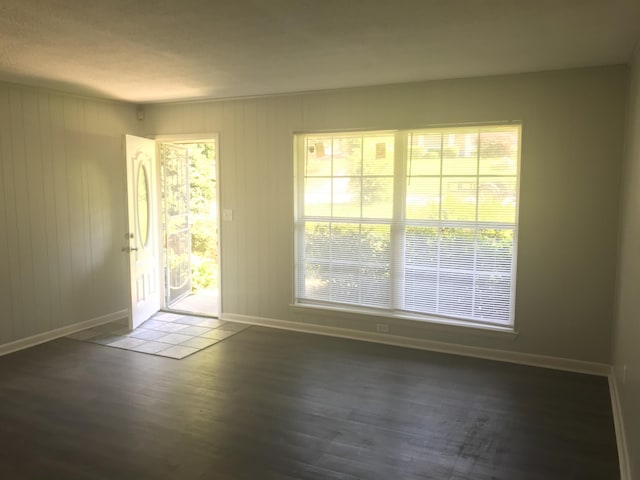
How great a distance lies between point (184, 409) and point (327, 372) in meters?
1.21

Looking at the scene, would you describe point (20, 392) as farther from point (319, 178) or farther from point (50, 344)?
point (319, 178)

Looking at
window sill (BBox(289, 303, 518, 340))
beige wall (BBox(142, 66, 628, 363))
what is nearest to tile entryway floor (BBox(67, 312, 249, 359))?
window sill (BBox(289, 303, 518, 340))

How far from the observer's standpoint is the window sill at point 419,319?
14.3ft

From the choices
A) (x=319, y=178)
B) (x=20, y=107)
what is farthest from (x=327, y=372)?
(x=20, y=107)

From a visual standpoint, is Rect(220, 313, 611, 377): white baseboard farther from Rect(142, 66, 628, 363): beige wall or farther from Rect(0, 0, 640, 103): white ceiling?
Rect(0, 0, 640, 103): white ceiling

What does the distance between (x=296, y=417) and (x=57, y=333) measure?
3016 millimetres

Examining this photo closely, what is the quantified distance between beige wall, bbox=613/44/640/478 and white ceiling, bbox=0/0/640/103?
22.7 inches

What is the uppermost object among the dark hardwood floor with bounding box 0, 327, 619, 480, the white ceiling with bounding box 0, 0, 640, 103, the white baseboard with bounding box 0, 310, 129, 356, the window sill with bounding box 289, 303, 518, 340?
the white ceiling with bounding box 0, 0, 640, 103

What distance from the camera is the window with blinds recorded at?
4.32 meters

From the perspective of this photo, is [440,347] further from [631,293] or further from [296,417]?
[631,293]

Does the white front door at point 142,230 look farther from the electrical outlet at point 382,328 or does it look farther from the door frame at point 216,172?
the electrical outlet at point 382,328

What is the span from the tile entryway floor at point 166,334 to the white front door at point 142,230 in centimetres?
19

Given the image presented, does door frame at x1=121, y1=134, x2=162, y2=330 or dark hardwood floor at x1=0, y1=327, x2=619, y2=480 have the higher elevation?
door frame at x1=121, y1=134, x2=162, y2=330

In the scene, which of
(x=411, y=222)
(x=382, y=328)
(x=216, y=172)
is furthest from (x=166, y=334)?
(x=411, y=222)
